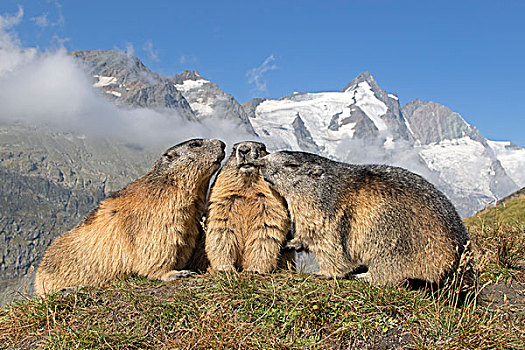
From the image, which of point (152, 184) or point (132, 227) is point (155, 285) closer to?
point (132, 227)

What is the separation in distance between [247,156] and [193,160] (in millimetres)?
1165

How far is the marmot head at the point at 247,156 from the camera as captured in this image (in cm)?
902

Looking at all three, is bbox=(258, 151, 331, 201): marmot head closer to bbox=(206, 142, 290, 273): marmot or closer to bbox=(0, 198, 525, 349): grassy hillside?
bbox=(206, 142, 290, 273): marmot

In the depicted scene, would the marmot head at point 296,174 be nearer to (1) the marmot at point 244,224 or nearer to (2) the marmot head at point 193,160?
(1) the marmot at point 244,224

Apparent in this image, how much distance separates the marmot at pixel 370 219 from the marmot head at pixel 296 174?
2 centimetres

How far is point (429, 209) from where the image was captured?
7160mm

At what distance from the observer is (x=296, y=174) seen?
880 cm

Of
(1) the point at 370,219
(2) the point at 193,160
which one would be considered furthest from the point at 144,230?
(1) the point at 370,219

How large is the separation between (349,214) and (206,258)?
3087 mm

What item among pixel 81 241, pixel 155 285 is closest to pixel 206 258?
pixel 155 285

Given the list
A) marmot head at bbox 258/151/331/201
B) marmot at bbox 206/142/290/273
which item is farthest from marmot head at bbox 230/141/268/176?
marmot head at bbox 258/151/331/201

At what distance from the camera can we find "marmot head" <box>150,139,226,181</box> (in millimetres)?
9070

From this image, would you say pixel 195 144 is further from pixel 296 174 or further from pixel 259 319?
pixel 259 319

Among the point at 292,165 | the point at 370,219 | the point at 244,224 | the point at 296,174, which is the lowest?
the point at 244,224
